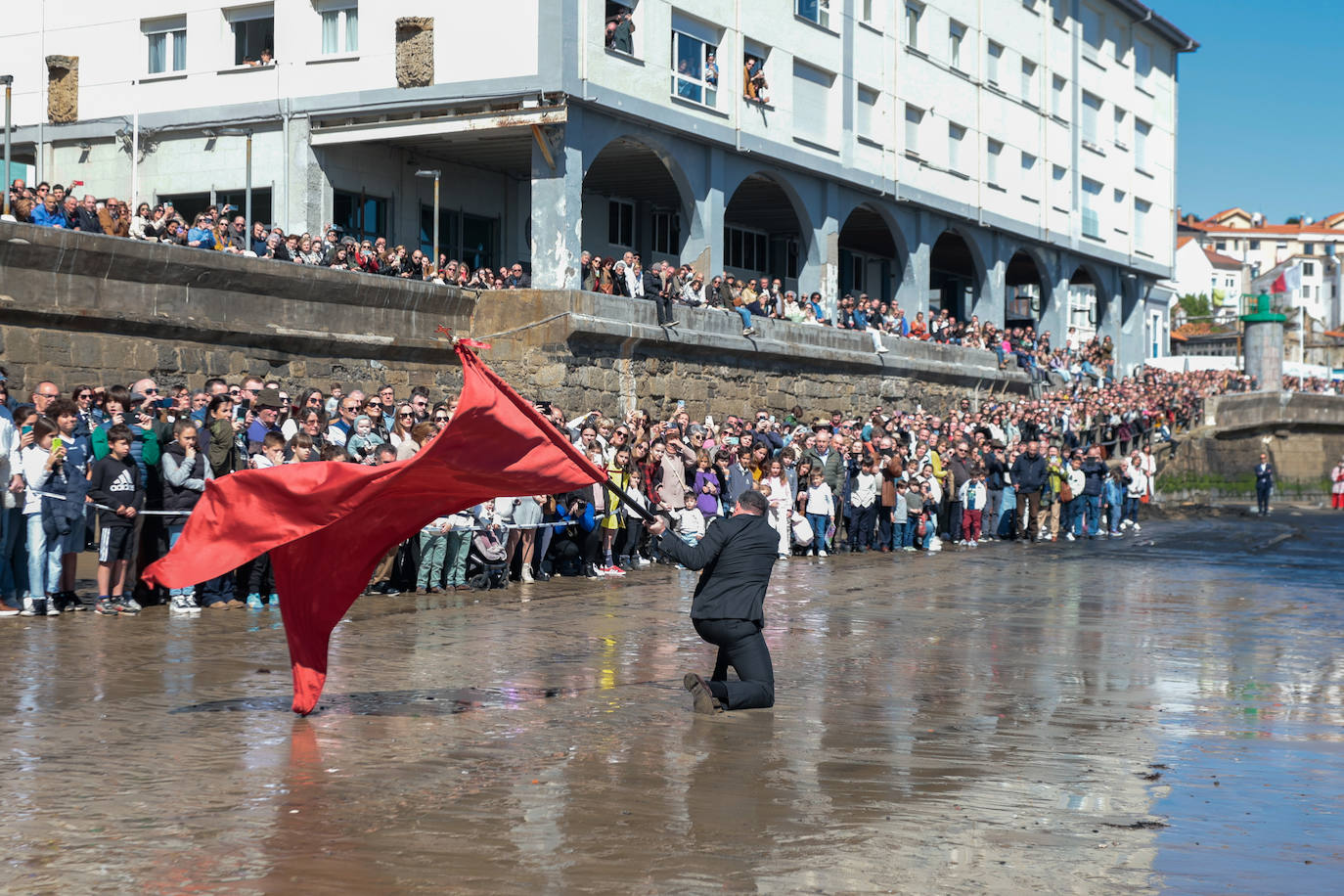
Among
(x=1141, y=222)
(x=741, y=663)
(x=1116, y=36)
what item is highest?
(x=1116, y=36)

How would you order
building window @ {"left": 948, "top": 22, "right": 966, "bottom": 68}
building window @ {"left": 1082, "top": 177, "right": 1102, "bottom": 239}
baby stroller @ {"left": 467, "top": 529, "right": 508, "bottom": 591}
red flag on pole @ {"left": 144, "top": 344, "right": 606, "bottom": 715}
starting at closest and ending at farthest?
red flag on pole @ {"left": 144, "top": 344, "right": 606, "bottom": 715}
baby stroller @ {"left": 467, "top": 529, "right": 508, "bottom": 591}
building window @ {"left": 948, "top": 22, "right": 966, "bottom": 68}
building window @ {"left": 1082, "top": 177, "right": 1102, "bottom": 239}

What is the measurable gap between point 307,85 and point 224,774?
2470 cm

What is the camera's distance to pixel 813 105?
37.8 metres

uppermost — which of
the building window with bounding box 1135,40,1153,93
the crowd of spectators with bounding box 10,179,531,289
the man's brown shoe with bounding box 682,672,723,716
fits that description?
the building window with bounding box 1135,40,1153,93

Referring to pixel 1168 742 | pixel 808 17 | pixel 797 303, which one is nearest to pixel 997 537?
pixel 797 303

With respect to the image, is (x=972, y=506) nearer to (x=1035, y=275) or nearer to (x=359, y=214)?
(x=359, y=214)

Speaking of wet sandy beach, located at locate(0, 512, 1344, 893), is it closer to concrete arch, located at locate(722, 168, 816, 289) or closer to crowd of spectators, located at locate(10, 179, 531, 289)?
crowd of spectators, located at locate(10, 179, 531, 289)

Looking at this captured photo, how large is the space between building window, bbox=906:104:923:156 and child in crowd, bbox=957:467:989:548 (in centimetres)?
1654

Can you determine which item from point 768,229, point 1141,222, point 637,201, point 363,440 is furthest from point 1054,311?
point 363,440

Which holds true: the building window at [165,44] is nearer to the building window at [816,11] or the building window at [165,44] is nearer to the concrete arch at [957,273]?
the building window at [816,11]

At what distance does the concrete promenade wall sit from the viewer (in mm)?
19031

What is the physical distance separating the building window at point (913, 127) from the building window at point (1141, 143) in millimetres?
19470

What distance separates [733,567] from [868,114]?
31729 millimetres

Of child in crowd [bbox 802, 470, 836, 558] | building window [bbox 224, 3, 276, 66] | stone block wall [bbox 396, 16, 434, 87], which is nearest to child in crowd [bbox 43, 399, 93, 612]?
child in crowd [bbox 802, 470, 836, 558]
